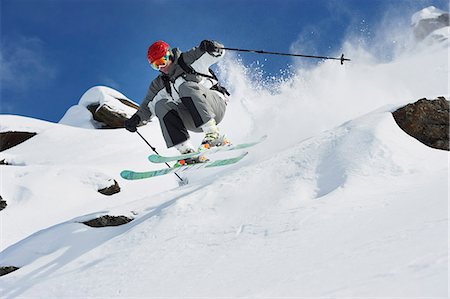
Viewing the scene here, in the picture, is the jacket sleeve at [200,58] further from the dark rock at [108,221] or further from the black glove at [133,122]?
the dark rock at [108,221]

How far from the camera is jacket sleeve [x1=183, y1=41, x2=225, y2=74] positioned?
5.78m

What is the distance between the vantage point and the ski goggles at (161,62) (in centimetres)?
577

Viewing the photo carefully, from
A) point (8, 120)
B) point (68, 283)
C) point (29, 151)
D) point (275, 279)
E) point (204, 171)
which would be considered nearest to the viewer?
point (275, 279)

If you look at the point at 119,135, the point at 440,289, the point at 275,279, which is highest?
the point at 119,135

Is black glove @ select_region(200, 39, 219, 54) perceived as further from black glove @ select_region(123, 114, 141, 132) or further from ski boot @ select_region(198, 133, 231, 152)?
black glove @ select_region(123, 114, 141, 132)

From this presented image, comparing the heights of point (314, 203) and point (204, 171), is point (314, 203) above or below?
below

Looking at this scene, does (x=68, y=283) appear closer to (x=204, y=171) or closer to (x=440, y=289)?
(x=440, y=289)

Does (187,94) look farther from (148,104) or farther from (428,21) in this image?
(428,21)

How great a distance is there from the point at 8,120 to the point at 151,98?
1808 centimetres

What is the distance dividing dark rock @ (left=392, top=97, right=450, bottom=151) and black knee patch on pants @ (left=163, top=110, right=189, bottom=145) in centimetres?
399

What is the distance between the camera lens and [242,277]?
319 cm

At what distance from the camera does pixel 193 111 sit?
19.2 feet

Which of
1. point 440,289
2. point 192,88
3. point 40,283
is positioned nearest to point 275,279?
point 440,289

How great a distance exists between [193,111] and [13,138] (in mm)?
17395
